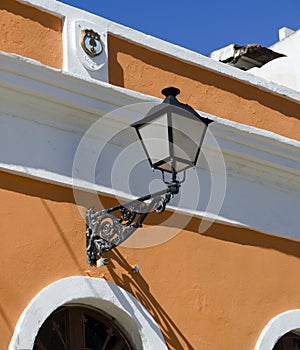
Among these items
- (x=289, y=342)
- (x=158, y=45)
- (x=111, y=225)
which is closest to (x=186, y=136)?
(x=111, y=225)

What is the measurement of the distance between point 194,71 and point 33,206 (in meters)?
1.89

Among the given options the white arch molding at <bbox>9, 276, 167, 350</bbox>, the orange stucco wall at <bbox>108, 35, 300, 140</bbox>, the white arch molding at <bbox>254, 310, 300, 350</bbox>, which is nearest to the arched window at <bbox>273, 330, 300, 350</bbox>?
the white arch molding at <bbox>254, 310, 300, 350</bbox>

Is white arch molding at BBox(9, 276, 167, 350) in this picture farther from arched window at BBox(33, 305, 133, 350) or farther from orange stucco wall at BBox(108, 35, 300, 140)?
orange stucco wall at BBox(108, 35, 300, 140)

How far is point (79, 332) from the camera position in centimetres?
648

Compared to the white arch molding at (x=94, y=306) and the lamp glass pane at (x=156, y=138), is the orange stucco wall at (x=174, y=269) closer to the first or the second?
the white arch molding at (x=94, y=306)

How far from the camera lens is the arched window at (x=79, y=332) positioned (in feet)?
20.9

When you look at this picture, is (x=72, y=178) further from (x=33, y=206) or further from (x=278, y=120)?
(x=278, y=120)

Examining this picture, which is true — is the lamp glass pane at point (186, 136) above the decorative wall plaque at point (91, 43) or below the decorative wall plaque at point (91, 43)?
below

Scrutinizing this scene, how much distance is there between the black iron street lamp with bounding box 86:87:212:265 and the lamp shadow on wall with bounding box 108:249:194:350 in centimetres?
23

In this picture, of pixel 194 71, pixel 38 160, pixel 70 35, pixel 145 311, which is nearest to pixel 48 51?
pixel 70 35

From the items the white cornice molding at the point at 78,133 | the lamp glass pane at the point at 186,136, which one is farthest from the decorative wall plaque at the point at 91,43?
the lamp glass pane at the point at 186,136

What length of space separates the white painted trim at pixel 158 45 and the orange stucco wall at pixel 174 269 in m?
1.22

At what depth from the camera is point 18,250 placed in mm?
6238

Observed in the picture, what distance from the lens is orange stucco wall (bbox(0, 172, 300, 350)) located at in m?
6.25
